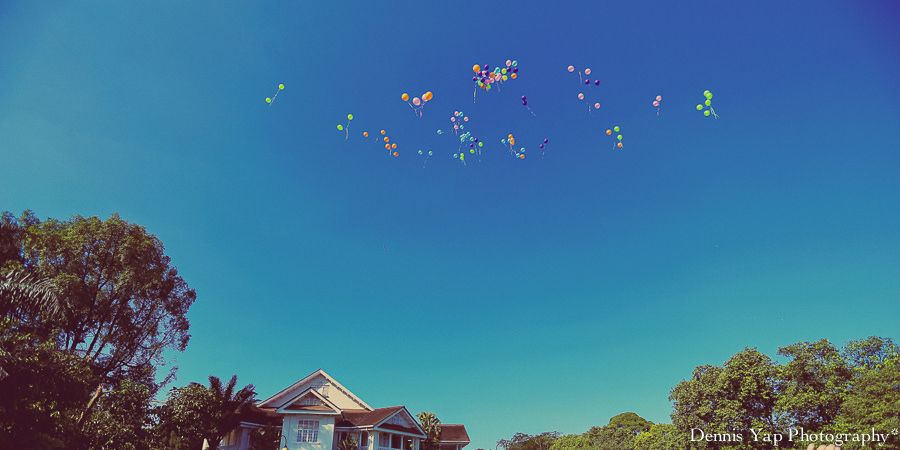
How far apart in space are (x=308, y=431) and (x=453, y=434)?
22.3m

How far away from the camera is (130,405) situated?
22.8 m

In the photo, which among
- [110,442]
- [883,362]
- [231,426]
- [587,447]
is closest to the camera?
[110,442]

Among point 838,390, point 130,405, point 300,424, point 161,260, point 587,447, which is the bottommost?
point 587,447

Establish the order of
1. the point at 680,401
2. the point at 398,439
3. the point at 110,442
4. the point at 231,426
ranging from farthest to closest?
1. the point at 398,439
2. the point at 680,401
3. the point at 231,426
4. the point at 110,442

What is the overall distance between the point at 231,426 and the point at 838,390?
36792 mm

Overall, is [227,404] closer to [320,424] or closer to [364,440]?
[320,424]

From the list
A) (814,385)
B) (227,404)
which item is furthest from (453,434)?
(814,385)

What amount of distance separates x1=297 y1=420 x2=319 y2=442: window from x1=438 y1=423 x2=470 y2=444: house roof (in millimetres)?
19493

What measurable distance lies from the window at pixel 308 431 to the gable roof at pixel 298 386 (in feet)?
16.9

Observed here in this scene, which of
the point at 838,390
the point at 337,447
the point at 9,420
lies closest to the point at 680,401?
the point at 838,390

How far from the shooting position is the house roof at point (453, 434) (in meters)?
51.0

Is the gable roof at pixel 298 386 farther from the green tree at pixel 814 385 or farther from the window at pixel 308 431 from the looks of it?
the green tree at pixel 814 385

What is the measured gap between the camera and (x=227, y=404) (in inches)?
1165

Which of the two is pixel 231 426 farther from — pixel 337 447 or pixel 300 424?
pixel 337 447
